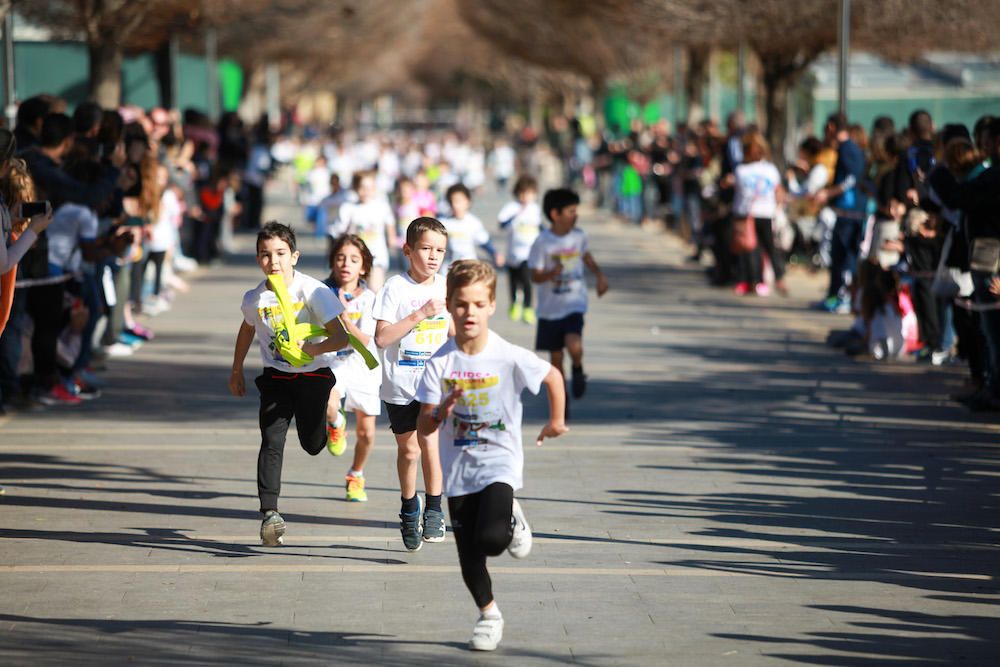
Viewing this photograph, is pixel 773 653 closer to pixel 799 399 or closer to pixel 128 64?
pixel 799 399

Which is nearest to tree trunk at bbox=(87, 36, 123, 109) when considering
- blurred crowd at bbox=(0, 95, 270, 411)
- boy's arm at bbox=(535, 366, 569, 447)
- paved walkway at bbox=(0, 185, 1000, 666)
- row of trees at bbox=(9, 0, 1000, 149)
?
Answer: row of trees at bbox=(9, 0, 1000, 149)

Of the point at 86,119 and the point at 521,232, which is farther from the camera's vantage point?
the point at 521,232

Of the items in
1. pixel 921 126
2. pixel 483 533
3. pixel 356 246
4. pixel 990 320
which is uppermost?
pixel 921 126

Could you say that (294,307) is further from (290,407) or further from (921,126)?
(921,126)

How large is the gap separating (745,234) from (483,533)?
1493 centimetres

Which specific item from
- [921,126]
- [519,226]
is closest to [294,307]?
[921,126]

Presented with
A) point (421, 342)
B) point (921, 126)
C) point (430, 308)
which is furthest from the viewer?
point (921, 126)

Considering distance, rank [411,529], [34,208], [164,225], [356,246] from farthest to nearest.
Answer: [164,225] → [34,208] → [356,246] → [411,529]

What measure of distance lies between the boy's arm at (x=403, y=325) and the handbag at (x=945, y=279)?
5731 mm

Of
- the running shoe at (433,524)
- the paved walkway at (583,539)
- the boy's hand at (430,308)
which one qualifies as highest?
the boy's hand at (430,308)

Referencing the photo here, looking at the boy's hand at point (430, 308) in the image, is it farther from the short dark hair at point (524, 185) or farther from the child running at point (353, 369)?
the short dark hair at point (524, 185)

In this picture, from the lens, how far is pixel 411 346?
8.46m

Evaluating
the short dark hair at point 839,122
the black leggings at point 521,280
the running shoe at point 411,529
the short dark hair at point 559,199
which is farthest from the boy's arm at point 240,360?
the short dark hair at point 839,122

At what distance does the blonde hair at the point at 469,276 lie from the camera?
6.50 meters
